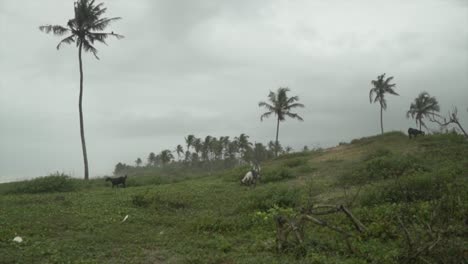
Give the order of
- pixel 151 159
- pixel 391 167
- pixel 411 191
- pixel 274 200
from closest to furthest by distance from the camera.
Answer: pixel 411 191 → pixel 274 200 → pixel 391 167 → pixel 151 159

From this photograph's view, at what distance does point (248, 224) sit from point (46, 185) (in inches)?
521

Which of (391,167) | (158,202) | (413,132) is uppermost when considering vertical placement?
(413,132)

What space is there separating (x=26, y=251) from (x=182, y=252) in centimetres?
333

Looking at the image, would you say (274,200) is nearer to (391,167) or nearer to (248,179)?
(391,167)

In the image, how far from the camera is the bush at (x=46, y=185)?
18.4m

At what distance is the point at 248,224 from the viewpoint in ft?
32.7

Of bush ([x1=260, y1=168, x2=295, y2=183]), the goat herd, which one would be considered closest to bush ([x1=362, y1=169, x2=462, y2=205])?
the goat herd

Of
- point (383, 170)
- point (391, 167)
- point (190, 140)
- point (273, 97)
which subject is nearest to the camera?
point (383, 170)

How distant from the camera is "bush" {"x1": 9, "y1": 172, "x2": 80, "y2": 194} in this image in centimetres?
1839

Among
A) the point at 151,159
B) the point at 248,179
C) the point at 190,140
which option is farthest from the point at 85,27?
the point at 151,159

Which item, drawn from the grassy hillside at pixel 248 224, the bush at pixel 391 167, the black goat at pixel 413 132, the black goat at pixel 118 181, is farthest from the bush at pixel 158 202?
the black goat at pixel 413 132

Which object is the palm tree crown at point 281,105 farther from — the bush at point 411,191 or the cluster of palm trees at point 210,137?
the bush at point 411,191

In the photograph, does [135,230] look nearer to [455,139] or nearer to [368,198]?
[368,198]

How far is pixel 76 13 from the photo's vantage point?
2545 centimetres
